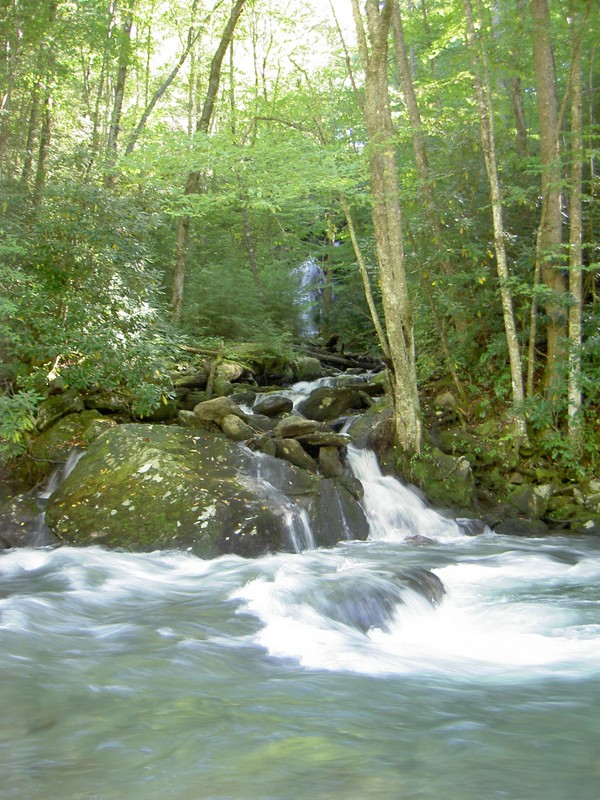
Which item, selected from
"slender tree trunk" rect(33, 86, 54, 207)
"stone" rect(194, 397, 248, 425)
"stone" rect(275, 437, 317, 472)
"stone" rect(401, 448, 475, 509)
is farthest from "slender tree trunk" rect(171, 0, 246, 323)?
"stone" rect(401, 448, 475, 509)

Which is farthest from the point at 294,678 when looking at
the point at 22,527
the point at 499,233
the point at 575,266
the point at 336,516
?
the point at 499,233

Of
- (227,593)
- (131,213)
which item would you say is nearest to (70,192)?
Answer: (131,213)

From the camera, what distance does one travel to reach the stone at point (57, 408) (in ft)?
32.5

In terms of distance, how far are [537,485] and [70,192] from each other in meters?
A: 7.98

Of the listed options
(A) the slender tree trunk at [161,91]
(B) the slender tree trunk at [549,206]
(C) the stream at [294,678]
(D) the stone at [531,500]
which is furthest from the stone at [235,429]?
(A) the slender tree trunk at [161,91]

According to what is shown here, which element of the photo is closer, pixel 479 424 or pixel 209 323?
pixel 479 424

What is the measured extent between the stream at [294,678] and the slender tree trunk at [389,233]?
9.09 ft

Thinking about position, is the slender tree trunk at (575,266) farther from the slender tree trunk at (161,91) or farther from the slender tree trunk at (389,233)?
the slender tree trunk at (161,91)

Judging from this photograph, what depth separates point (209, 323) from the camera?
1515 cm

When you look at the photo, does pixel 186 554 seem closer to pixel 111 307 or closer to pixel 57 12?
pixel 111 307

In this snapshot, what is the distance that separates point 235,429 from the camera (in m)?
10.4

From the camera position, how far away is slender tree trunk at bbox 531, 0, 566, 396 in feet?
33.1

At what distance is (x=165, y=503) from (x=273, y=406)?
4190mm

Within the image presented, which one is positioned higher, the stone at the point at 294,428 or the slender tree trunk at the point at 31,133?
the slender tree trunk at the point at 31,133
